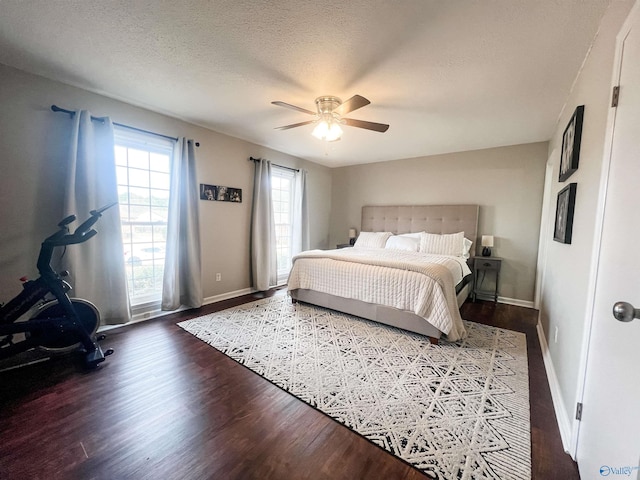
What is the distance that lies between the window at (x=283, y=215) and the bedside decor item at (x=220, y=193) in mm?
861

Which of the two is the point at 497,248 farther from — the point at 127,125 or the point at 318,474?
the point at 127,125

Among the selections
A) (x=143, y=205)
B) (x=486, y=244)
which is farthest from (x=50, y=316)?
(x=486, y=244)

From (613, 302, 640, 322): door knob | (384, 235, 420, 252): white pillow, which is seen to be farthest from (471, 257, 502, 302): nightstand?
(613, 302, 640, 322): door knob

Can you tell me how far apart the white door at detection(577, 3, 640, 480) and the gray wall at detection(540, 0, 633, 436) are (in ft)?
0.57

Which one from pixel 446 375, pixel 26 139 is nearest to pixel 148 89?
pixel 26 139

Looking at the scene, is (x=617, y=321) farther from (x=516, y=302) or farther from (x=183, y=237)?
(x=183, y=237)

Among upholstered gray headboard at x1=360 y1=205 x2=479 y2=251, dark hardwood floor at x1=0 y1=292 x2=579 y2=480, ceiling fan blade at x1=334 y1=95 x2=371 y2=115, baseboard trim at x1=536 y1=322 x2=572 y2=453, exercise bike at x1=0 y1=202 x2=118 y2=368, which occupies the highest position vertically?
ceiling fan blade at x1=334 y1=95 x2=371 y2=115

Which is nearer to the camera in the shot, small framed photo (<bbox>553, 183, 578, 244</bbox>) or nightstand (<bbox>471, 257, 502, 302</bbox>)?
small framed photo (<bbox>553, 183, 578, 244</bbox>)

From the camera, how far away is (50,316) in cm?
219

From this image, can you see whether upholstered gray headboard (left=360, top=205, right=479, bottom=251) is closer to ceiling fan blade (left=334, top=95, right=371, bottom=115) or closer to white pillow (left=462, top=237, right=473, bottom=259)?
white pillow (left=462, top=237, right=473, bottom=259)

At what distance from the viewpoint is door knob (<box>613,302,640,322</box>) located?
2.51 feet

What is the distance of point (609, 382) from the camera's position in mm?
995

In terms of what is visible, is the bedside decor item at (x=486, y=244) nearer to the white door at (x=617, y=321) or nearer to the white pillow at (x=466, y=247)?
the white pillow at (x=466, y=247)

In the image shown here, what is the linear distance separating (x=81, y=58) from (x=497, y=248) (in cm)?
550
